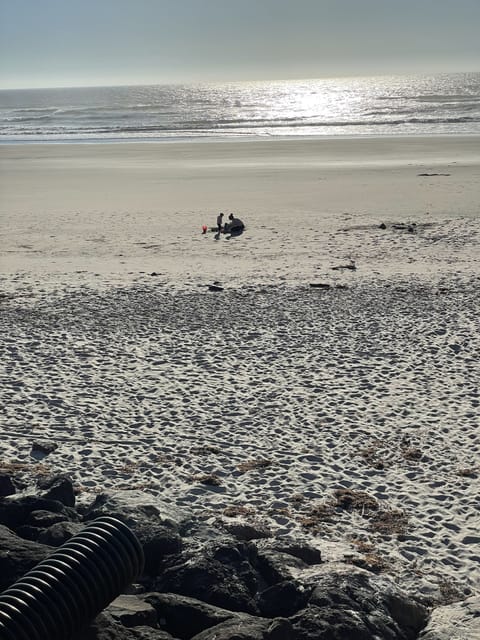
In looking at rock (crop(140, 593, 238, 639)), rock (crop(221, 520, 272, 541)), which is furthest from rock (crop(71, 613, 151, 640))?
rock (crop(221, 520, 272, 541))

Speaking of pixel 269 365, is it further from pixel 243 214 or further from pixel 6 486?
pixel 243 214

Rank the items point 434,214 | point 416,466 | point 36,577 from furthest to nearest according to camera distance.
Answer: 1. point 434,214
2. point 416,466
3. point 36,577

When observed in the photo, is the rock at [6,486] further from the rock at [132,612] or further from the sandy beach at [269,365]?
the rock at [132,612]

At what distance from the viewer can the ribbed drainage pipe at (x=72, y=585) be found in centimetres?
410

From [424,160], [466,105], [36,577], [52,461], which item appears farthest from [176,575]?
[466,105]

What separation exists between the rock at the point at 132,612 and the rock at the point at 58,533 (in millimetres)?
803

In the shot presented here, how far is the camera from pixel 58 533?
562cm

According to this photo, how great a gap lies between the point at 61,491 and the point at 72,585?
7.63 feet

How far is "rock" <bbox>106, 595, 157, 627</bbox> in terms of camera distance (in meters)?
4.72

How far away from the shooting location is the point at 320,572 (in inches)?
215

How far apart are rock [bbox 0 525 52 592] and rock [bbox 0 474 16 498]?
1.37m

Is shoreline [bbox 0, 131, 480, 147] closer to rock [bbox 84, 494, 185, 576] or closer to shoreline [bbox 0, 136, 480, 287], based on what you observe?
shoreline [bbox 0, 136, 480, 287]

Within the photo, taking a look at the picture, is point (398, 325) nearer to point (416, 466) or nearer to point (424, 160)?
point (416, 466)

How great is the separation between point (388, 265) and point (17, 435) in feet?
29.1
